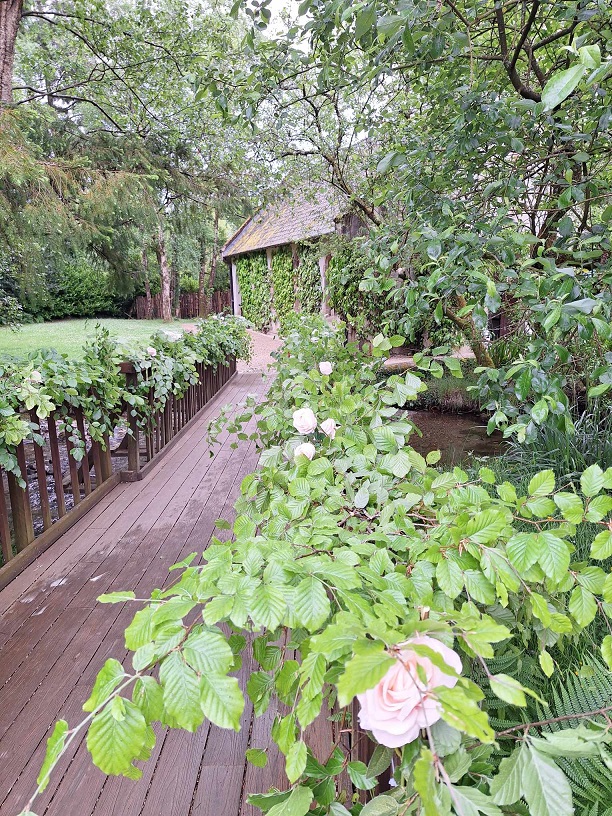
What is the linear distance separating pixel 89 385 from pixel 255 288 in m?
13.5

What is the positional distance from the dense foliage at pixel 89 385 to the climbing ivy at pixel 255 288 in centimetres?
1044

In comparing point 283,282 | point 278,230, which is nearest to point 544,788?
point 283,282

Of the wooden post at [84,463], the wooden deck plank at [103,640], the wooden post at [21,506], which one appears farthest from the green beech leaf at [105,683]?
the wooden post at [84,463]

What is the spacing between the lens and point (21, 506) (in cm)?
268

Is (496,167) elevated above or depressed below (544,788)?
above

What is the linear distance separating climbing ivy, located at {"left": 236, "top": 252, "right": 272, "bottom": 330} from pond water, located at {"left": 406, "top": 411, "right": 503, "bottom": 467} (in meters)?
10.0

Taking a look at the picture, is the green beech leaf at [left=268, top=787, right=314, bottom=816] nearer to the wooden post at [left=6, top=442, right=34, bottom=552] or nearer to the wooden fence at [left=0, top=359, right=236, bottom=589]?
the wooden fence at [left=0, top=359, right=236, bottom=589]

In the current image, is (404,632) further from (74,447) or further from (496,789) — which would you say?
(74,447)

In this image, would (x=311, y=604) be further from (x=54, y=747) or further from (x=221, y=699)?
(x=54, y=747)

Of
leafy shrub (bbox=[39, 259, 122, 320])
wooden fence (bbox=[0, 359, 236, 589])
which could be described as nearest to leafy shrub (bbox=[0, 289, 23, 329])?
wooden fence (bbox=[0, 359, 236, 589])

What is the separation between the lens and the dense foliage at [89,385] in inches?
95.1

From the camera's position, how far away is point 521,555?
0.70 metres

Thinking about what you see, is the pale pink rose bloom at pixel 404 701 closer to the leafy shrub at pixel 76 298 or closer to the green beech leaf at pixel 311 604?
the green beech leaf at pixel 311 604

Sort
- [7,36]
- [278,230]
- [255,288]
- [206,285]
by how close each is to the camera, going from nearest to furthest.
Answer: [7,36]
[278,230]
[255,288]
[206,285]
